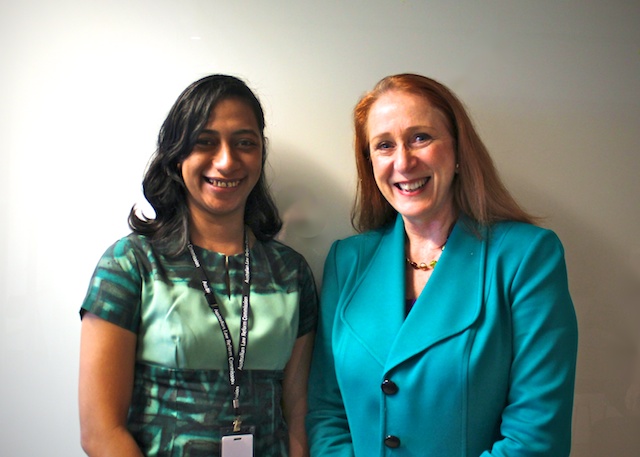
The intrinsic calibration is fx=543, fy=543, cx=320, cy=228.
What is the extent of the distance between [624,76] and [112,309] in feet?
6.62

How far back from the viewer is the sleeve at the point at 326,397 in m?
1.73

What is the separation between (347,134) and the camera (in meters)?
2.07

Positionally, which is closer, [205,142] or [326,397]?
[205,142]

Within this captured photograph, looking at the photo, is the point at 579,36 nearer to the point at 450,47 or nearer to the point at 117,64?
the point at 450,47

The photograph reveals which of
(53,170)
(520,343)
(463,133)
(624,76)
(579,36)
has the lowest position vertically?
(520,343)

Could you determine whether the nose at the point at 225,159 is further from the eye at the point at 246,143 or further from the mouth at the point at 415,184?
the mouth at the point at 415,184

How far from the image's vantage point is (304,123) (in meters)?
2.05

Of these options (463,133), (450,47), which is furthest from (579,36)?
(463,133)

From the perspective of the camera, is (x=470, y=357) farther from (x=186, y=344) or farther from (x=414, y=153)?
(x=186, y=344)

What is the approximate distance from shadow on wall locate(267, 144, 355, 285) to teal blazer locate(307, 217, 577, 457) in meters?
0.42

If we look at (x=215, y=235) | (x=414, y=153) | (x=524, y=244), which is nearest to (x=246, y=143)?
(x=215, y=235)

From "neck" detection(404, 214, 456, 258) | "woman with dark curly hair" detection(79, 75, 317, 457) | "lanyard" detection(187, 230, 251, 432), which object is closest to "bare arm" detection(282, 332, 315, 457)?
"woman with dark curly hair" detection(79, 75, 317, 457)

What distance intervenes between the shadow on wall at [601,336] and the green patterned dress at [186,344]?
114 cm

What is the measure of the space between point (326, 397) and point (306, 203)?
0.72 metres
